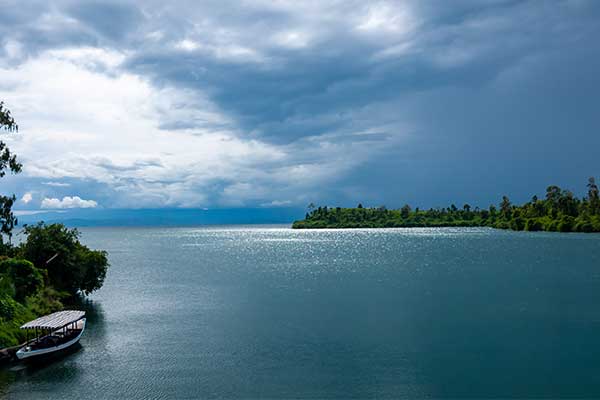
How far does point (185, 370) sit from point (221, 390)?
528cm

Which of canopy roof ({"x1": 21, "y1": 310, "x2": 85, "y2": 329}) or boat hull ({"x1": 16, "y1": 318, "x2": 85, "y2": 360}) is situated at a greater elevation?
canopy roof ({"x1": 21, "y1": 310, "x2": 85, "y2": 329})

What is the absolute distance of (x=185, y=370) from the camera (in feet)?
116

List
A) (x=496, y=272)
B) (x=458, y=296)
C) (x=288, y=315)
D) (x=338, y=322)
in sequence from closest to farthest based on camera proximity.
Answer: (x=338, y=322), (x=288, y=315), (x=458, y=296), (x=496, y=272)

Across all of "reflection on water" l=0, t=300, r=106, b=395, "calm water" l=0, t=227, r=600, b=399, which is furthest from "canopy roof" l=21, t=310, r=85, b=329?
"calm water" l=0, t=227, r=600, b=399

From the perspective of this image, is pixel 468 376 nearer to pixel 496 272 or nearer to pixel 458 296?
pixel 458 296

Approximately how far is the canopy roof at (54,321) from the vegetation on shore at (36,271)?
210 centimetres

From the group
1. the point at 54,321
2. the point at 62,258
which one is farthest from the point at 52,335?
the point at 62,258

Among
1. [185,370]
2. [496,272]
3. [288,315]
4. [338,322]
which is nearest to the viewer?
[185,370]

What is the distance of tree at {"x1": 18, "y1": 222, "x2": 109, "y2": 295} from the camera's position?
62031 mm

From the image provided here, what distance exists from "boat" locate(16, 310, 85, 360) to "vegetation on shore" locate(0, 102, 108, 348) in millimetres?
1995

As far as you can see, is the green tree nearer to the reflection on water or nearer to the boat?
the boat

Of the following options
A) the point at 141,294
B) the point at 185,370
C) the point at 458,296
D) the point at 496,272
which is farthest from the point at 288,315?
the point at 496,272

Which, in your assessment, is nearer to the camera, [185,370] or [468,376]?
[468,376]

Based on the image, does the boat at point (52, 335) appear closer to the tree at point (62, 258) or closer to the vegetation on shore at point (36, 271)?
the vegetation on shore at point (36, 271)
